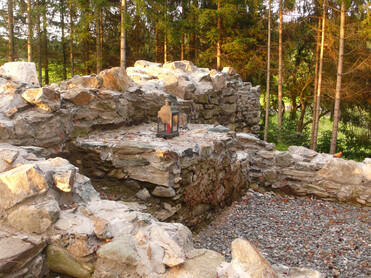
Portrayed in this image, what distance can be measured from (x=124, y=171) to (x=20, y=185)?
6.39 ft

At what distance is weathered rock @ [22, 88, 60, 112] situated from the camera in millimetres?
4215

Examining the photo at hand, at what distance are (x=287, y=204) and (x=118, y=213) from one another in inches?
166

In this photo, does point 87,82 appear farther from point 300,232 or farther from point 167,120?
point 300,232

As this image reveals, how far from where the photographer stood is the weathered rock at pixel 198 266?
2150 mm

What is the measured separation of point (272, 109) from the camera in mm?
16641

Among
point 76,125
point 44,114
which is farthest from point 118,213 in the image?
point 76,125

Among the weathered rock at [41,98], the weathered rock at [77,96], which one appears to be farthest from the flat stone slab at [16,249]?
the weathered rock at [77,96]

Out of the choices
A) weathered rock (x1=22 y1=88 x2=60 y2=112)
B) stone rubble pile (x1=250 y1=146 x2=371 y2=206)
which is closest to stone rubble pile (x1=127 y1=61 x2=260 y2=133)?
stone rubble pile (x1=250 y1=146 x2=371 y2=206)

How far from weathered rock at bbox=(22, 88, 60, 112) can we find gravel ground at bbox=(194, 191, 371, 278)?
2.85 m

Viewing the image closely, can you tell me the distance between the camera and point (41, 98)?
4230 millimetres

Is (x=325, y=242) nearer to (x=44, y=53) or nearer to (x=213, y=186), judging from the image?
(x=213, y=186)

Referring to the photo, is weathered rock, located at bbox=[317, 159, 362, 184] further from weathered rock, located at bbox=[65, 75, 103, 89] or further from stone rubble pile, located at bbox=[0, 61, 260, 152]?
weathered rock, located at bbox=[65, 75, 103, 89]

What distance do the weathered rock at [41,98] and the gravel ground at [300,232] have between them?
2852 mm

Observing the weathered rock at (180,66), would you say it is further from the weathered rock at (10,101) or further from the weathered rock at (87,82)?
the weathered rock at (10,101)
